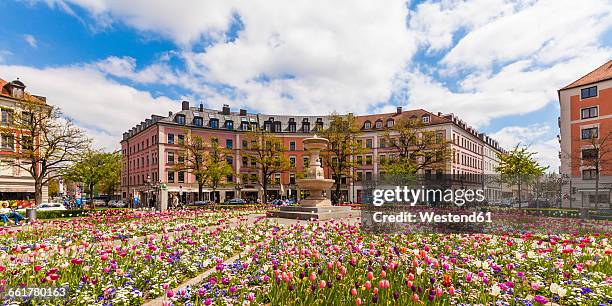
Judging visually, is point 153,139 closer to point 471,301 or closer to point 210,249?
point 210,249

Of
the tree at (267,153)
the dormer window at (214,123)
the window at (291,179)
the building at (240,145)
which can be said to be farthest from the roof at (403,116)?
the dormer window at (214,123)

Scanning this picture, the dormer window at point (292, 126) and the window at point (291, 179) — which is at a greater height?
the dormer window at point (292, 126)

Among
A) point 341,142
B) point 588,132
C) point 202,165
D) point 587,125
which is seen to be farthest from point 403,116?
point 202,165

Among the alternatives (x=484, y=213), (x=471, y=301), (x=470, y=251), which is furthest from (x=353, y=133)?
(x=471, y=301)

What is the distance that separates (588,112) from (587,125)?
151 centimetres

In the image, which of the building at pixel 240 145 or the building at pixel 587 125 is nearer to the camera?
the building at pixel 587 125

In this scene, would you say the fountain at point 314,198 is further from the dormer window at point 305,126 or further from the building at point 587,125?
the dormer window at point 305,126

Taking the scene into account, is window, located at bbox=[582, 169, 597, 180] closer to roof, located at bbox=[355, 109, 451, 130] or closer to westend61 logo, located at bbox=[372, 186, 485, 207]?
roof, located at bbox=[355, 109, 451, 130]

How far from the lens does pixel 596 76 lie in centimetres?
3478

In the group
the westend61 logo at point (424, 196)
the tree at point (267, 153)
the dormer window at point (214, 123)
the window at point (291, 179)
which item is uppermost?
the dormer window at point (214, 123)

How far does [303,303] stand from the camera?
3.90m

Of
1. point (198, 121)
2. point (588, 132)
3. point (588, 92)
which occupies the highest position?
point (588, 92)

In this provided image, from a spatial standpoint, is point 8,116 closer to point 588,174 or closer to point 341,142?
point 341,142

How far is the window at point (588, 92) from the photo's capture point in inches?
1341
